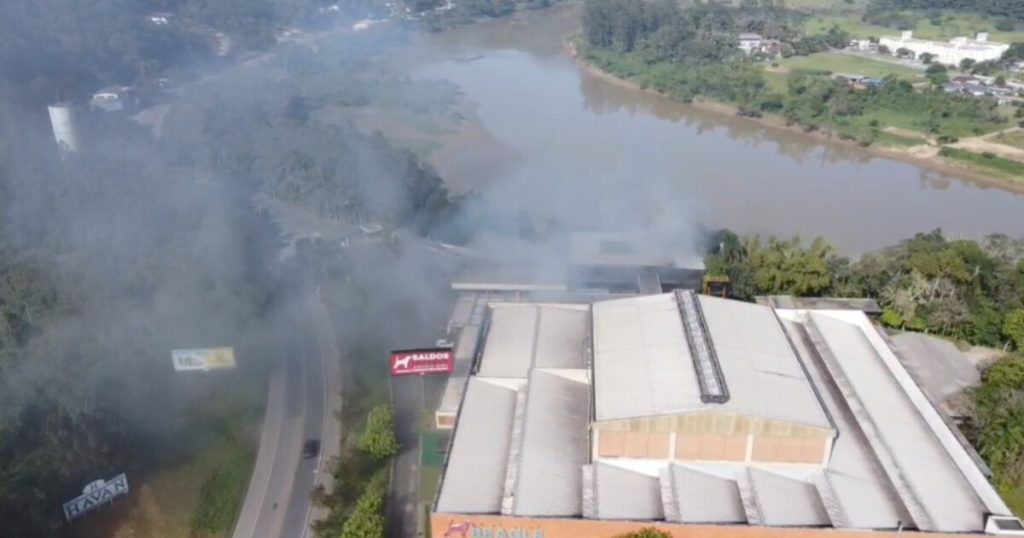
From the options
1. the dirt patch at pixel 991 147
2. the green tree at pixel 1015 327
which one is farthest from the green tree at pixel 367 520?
the dirt patch at pixel 991 147

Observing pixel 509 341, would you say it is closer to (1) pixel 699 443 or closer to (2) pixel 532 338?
(2) pixel 532 338

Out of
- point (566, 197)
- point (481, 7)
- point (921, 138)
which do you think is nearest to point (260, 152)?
point (566, 197)

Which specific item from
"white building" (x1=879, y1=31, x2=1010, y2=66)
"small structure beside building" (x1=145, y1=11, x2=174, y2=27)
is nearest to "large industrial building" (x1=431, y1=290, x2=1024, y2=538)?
"small structure beside building" (x1=145, y1=11, x2=174, y2=27)

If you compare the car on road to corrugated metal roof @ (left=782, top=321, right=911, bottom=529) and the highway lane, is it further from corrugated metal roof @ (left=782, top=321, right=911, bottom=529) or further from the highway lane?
corrugated metal roof @ (left=782, top=321, right=911, bottom=529)

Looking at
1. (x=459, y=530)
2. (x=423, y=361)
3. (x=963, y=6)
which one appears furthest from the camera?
(x=963, y=6)

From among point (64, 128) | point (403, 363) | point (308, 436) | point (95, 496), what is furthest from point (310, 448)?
point (64, 128)

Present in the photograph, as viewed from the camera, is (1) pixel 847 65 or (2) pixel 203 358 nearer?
(2) pixel 203 358

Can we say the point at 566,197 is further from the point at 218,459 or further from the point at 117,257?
the point at 218,459

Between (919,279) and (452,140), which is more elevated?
(919,279)
